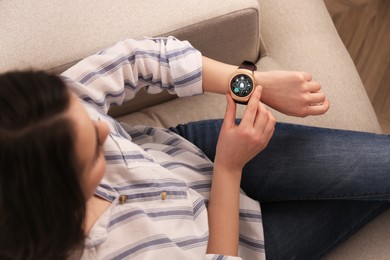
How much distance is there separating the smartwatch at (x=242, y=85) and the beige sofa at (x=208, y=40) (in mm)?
165

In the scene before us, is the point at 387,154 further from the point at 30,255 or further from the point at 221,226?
the point at 30,255

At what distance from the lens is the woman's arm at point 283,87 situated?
866mm

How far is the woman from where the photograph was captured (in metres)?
0.51

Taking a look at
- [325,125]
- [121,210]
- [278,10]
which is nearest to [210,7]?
[278,10]

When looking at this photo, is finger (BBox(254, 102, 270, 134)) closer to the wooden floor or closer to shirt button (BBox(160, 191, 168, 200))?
shirt button (BBox(160, 191, 168, 200))

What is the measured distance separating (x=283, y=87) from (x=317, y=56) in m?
0.28

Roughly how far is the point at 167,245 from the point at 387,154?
47 centimetres

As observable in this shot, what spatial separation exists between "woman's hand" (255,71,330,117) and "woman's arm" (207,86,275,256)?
61mm

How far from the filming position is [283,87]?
872 millimetres

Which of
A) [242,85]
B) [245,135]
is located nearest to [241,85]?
[242,85]

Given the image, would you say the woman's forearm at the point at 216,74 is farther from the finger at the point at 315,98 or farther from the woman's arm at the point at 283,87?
the finger at the point at 315,98

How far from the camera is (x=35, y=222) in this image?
1.76 feet

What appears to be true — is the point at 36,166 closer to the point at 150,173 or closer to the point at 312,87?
the point at 150,173

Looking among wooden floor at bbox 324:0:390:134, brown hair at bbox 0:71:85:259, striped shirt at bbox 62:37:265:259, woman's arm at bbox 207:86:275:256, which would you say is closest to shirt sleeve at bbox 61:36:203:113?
striped shirt at bbox 62:37:265:259
